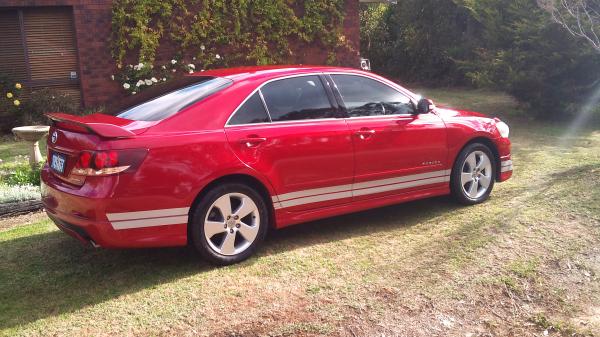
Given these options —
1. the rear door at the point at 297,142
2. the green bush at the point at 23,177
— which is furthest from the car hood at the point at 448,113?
the green bush at the point at 23,177

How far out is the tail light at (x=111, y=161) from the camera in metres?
3.85

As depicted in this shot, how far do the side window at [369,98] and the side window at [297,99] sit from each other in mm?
230

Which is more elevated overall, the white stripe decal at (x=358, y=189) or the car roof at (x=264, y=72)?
the car roof at (x=264, y=72)

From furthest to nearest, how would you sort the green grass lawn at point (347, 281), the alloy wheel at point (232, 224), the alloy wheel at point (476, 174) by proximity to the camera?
the alloy wheel at point (476, 174)
the alloy wheel at point (232, 224)
the green grass lawn at point (347, 281)

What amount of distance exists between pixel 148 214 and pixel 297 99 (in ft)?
5.38

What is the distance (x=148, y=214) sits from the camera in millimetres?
3980

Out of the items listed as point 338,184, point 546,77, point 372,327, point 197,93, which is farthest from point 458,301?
point 546,77

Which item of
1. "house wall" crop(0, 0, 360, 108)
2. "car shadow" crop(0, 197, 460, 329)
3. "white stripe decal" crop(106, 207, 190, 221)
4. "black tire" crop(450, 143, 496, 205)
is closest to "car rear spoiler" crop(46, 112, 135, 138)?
"white stripe decal" crop(106, 207, 190, 221)

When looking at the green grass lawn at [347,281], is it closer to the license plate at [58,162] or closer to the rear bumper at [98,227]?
the rear bumper at [98,227]

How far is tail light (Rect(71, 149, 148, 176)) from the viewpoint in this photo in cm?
385

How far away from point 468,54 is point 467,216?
517 inches

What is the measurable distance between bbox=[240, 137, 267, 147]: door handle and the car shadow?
3.11 feet

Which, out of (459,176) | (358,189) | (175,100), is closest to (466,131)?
(459,176)

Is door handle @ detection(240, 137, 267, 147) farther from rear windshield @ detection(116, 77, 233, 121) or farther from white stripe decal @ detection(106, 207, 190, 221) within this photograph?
white stripe decal @ detection(106, 207, 190, 221)
